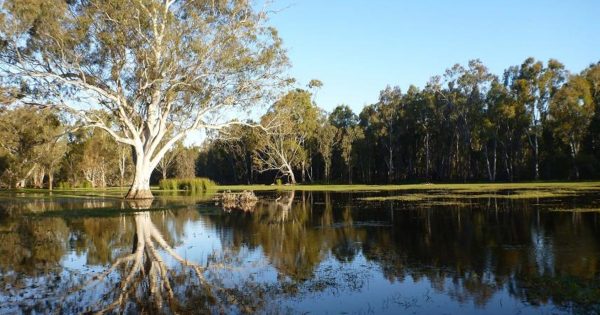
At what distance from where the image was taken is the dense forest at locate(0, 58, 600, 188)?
206 ft

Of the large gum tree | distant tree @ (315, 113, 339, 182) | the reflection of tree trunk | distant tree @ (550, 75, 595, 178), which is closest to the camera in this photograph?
the reflection of tree trunk

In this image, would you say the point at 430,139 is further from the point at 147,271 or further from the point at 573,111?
the point at 147,271

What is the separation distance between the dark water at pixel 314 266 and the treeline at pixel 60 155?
74.3 ft

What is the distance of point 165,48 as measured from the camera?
114ft

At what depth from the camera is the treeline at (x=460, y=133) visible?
62.8 metres

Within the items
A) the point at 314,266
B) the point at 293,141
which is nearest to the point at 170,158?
the point at 293,141

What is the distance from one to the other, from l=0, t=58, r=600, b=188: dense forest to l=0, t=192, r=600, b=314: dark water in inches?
1343

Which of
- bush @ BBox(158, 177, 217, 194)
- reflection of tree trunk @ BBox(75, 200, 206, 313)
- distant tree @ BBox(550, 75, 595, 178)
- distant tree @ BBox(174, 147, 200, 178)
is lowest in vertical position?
reflection of tree trunk @ BBox(75, 200, 206, 313)

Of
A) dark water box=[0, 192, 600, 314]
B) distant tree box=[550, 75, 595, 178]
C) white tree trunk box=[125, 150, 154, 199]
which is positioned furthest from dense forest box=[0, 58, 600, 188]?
dark water box=[0, 192, 600, 314]

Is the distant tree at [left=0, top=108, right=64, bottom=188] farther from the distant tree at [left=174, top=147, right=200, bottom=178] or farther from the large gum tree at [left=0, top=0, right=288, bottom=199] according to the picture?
the distant tree at [left=174, top=147, right=200, bottom=178]

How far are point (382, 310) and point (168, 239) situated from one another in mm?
9686

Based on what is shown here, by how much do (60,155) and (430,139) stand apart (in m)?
54.6

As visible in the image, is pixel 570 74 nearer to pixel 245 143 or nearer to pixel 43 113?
pixel 245 143

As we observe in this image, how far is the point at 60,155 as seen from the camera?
71.1 meters
